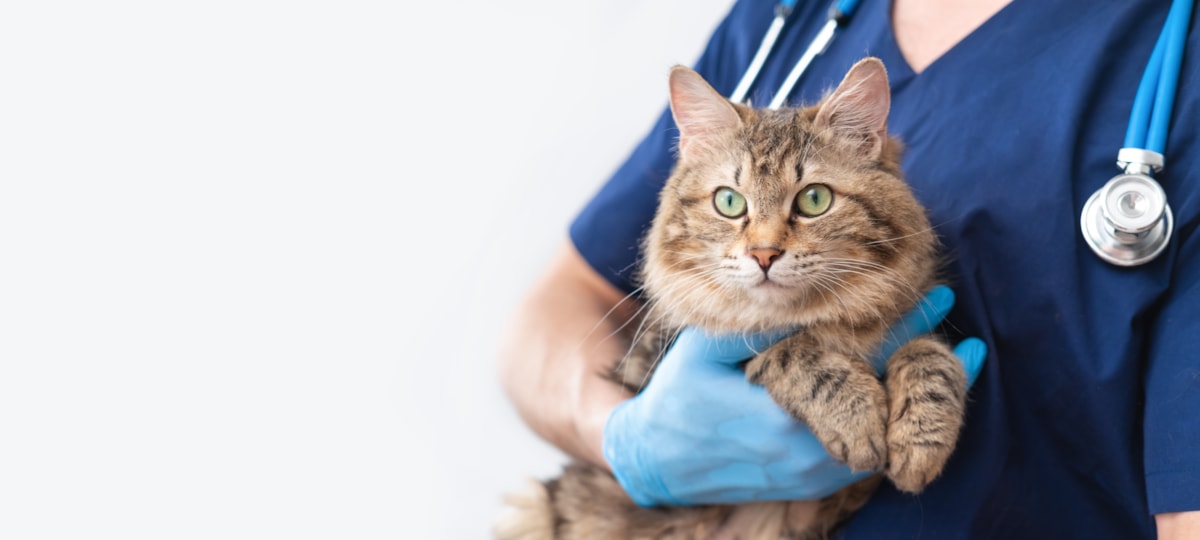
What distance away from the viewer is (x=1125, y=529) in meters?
1.19

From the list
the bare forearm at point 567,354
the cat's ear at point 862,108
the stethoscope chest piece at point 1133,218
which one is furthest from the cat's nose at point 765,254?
the bare forearm at point 567,354

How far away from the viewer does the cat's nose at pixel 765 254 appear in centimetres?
111

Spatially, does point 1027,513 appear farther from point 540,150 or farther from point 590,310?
point 540,150

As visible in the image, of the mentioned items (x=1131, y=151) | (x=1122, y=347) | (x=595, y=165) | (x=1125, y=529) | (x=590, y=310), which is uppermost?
(x=595, y=165)

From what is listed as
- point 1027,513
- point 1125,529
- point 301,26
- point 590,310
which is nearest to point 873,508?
point 1027,513

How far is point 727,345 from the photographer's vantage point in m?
1.29

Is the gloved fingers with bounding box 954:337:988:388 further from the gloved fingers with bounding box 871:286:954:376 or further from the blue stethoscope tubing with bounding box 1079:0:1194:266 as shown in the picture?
the blue stethoscope tubing with bounding box 1079:0:1194:266

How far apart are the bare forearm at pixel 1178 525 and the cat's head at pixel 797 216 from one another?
1.27 feet

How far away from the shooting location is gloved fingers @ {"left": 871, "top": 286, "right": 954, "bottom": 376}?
47.8 inches

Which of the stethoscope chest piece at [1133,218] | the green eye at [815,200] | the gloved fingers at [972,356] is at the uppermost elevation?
the green eye at [815,200]

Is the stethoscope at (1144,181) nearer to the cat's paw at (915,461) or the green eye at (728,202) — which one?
the cat's paw at (915,461)

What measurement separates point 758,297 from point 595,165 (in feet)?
3.87

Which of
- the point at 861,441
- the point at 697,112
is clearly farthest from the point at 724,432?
the point at 697,112

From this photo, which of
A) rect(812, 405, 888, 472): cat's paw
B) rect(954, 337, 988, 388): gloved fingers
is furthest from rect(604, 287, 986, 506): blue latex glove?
rect(812, 405, 888, 472): cat's paw
